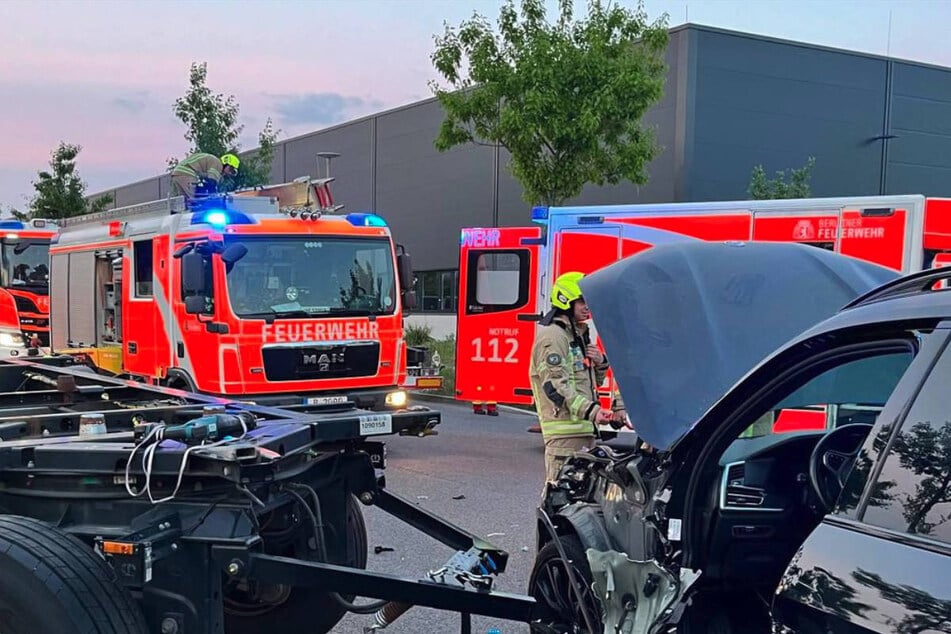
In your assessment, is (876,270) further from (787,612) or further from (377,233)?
(377,233)

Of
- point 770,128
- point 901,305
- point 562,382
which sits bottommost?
point 562,382

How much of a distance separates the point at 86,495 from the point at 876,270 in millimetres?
3350

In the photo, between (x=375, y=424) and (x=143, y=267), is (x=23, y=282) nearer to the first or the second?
(x=143, y=267)

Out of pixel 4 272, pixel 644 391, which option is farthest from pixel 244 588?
pixel 4 272

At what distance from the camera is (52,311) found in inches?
474

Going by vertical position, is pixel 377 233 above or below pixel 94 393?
above

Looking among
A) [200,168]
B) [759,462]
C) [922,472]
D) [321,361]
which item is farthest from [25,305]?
[922,472]

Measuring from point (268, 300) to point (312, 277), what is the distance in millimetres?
516

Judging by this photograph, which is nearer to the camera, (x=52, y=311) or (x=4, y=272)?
(x=52, y=311)

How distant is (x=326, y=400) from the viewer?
8.40 metres

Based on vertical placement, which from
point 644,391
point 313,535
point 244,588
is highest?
point 644,391

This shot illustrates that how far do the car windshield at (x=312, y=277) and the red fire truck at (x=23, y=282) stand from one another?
26.3ft

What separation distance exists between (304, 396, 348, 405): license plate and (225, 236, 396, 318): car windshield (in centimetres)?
84

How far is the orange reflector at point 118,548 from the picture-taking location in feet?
8.89
